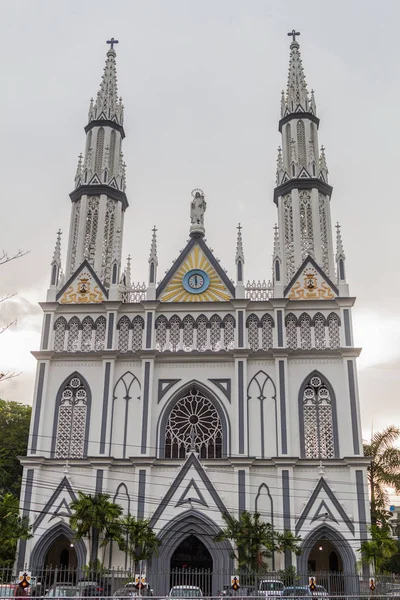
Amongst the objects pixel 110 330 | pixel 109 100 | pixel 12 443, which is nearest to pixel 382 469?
pixel 110 330

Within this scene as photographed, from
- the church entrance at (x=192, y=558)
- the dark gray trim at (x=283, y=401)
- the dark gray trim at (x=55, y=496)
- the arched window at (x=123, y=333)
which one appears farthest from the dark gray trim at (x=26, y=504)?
the dark gray trim at (x=283, y=401)

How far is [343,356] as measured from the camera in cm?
3591

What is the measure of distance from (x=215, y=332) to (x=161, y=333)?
295 cm

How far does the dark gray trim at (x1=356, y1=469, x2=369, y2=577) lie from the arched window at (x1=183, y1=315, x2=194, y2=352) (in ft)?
35.2

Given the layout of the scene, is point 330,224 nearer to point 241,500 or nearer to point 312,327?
point 312,327

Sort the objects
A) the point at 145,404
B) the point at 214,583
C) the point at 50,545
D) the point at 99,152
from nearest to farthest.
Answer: the point at 214,583 < the point at 50,545 < the point at 145,404 < the point at 99,152

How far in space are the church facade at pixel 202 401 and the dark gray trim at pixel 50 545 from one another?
0.26 feet

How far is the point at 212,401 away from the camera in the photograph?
36188 mm

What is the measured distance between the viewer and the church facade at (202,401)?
3319 centimetres

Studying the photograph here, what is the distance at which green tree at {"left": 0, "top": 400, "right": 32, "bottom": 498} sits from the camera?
4597 centimetres

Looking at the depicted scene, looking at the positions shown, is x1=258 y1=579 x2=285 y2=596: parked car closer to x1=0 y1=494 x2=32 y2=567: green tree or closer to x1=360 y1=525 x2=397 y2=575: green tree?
x1=360 y1=525 x2=397 y2=575: green tree

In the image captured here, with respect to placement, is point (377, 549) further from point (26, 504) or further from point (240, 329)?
point (26, 504)

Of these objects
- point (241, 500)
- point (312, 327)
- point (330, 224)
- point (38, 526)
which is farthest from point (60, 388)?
point (330, 224)

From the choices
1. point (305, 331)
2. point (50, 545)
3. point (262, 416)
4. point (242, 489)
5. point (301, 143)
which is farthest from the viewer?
point (301, 143)
